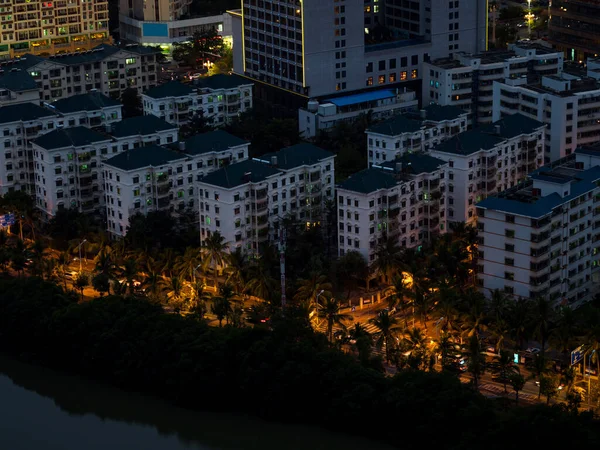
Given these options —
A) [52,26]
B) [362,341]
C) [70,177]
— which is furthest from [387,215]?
[52,26]

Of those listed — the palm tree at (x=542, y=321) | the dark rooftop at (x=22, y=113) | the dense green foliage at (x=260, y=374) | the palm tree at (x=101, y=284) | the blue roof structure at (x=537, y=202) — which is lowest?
the dense green foliage at (x=260, y=374)

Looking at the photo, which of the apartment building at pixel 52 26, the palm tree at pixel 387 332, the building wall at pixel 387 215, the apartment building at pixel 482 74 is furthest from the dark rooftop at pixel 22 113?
the palm tree at pixel 387 332

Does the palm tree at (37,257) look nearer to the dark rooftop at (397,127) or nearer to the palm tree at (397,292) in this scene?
the palm tree at (397,292)

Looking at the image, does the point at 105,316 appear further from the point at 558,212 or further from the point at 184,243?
the point at 558,212

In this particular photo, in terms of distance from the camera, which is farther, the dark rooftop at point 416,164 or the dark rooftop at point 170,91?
the dark rooftop at point 170,91

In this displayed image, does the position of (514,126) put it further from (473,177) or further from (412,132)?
(412,132)

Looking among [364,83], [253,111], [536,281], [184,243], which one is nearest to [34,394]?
[184,243]

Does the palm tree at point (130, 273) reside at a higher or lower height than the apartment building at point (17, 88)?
lower
